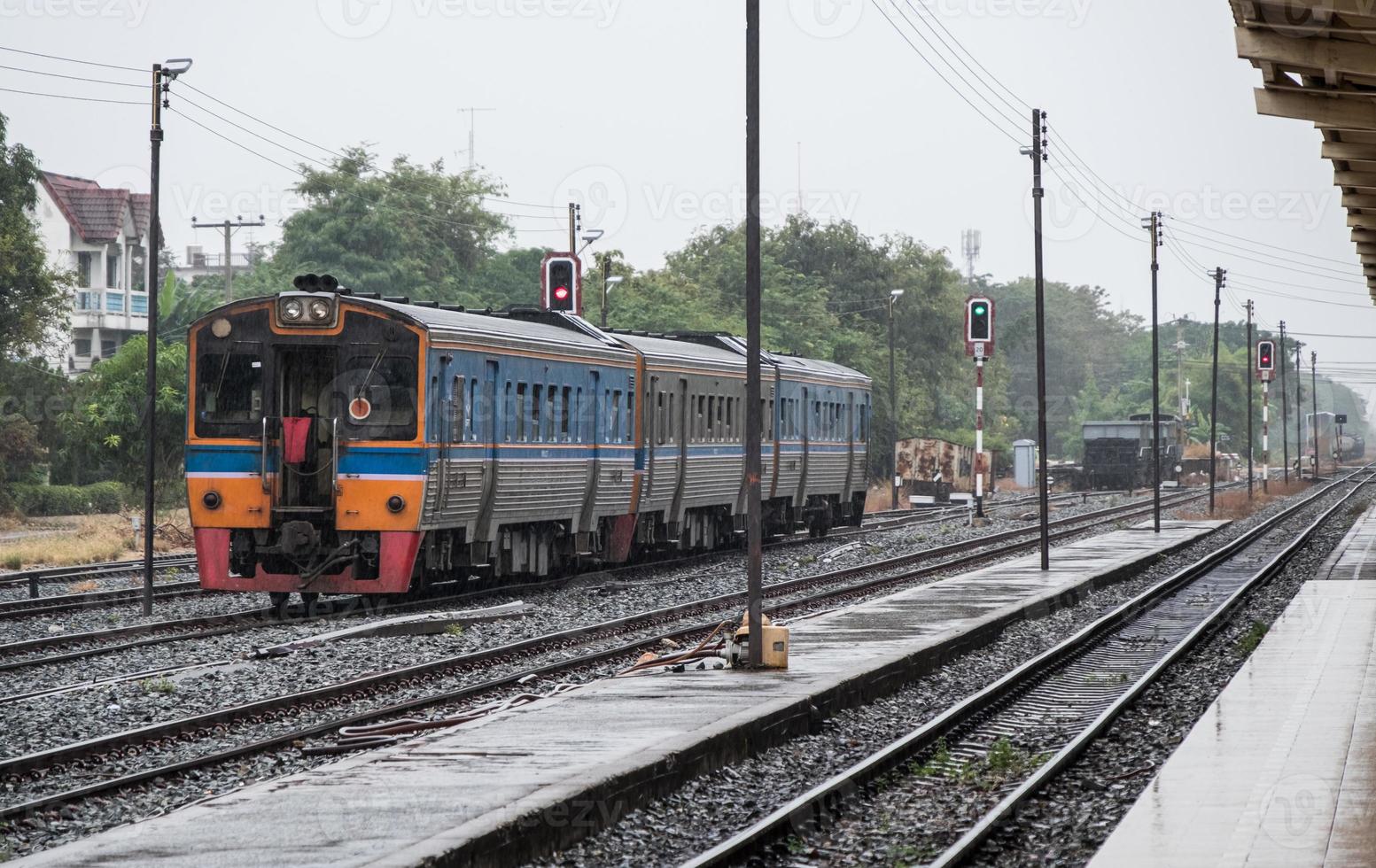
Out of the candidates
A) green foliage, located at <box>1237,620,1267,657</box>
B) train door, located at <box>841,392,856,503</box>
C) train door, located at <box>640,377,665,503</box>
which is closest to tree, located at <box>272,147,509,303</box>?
train door, located at <box>841,392,856,503</box>

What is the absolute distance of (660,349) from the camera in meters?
26.6

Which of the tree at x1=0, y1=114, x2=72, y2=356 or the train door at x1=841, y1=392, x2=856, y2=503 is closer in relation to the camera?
the train door at x1=841, y1=392, x2=856, y2=503

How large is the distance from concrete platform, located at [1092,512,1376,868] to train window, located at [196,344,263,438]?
10.2m

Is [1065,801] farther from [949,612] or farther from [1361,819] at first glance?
[949,612]

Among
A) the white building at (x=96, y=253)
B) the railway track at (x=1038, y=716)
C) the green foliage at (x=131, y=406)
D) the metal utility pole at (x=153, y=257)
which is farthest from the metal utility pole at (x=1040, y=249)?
the white building at (x=96, y=253)

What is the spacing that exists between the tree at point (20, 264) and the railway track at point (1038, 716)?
1044 inches

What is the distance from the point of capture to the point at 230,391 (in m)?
18.9

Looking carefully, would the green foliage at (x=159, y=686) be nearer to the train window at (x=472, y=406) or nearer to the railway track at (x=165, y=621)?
the railway track at (x=165, y=621)

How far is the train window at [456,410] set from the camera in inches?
754

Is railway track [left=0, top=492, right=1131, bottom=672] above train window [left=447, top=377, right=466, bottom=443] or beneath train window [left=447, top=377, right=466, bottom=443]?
beneath

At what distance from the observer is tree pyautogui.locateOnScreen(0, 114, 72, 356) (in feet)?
130

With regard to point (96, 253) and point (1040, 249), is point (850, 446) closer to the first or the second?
point (1040, 249)

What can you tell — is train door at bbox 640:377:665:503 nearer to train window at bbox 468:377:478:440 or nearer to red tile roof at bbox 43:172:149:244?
train window at bbox 468:377:478:440

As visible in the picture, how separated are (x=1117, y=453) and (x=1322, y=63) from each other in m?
58.1
